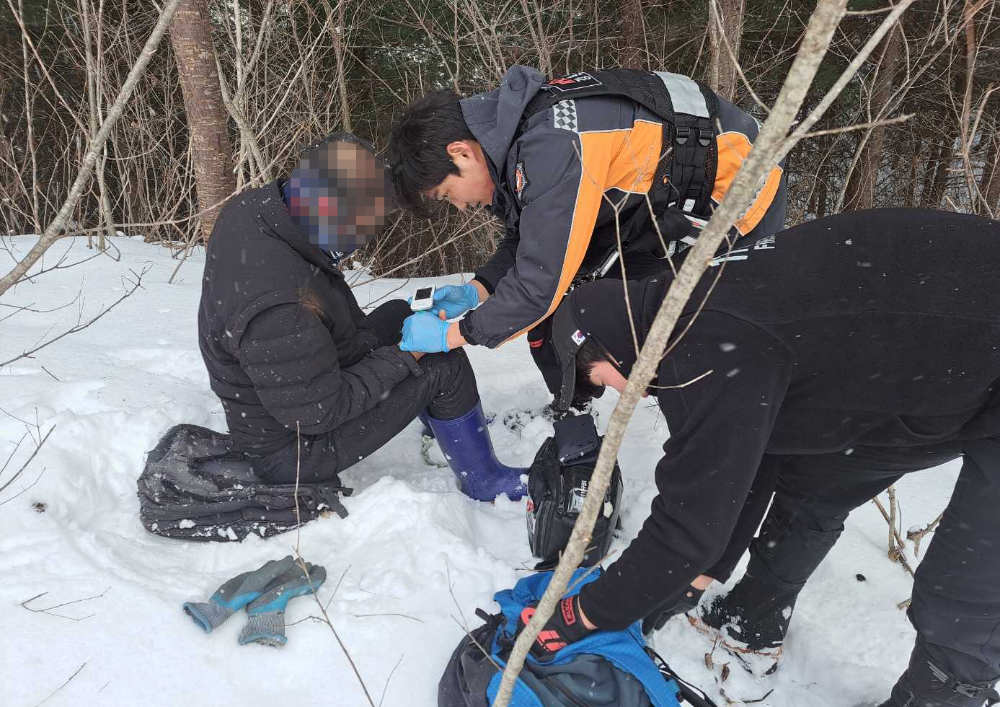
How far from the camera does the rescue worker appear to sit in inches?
78.7

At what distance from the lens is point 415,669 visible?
1776mm

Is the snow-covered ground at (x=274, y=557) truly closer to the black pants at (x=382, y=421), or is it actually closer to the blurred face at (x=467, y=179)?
the black pants at (x=382, y=421)

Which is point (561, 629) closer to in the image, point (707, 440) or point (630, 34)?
point (707, 440)

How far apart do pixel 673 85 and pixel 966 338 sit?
1356 mm

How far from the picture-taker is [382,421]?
7.61ft

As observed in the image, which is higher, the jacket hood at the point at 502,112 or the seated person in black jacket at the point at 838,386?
the jacket hood at the point at 502,112

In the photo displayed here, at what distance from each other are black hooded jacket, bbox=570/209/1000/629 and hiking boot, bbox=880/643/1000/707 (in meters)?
0.59

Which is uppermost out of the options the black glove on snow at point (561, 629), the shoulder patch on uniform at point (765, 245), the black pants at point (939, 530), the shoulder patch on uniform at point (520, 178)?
the shoulder patch on uniform at point (520, 178)

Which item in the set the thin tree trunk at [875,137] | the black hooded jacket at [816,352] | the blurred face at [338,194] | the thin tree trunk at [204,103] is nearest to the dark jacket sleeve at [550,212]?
the blurred face at [338,194]

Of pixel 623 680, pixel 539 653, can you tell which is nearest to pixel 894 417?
pixel 623 680

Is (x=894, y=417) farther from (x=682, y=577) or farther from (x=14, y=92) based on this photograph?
(x=14, y=92)

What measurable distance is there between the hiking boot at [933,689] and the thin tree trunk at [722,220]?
1.04 meters

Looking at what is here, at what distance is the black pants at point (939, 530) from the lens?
4.52 feet

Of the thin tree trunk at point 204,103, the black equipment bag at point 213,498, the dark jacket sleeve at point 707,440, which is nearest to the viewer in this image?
the dark jacket sleeve at point 707,440
